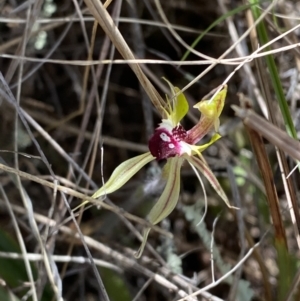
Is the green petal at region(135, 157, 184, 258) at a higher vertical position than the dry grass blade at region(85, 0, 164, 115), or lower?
lower

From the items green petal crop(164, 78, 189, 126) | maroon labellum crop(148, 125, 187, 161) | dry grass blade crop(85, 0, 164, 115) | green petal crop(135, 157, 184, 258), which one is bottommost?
green petal crop(135, 157, 184, 258)

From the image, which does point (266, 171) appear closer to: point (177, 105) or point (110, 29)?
point (177, 105)

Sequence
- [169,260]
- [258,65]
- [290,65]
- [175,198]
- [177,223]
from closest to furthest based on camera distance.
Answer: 1. [175,198]
2. [258,65]
3. [169,260]
4. [290,65]
5. [177,223]

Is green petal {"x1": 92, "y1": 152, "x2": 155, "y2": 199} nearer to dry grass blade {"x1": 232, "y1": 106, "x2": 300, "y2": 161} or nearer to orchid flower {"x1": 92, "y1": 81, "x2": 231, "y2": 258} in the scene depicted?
orchid flower {"x1": 92, "y1": 81, "x2": 231, "y2": 258}

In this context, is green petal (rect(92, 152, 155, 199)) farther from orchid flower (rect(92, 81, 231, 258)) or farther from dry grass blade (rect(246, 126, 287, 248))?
dry grass blade (rect(246, 126, 287, 248))

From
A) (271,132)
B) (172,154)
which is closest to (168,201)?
(172,154)

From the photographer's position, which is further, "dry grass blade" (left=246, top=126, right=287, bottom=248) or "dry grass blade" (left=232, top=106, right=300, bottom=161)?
"dry grass blade" (left=246, top=126, right=287, bottom=248)

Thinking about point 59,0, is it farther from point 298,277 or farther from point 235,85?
point 298,277

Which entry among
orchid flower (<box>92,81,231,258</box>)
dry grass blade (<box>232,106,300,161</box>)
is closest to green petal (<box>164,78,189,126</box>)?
orchid flower (<box>92,81,231,258</box>)

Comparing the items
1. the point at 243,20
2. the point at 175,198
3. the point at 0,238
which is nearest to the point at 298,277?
the point at 175,198
